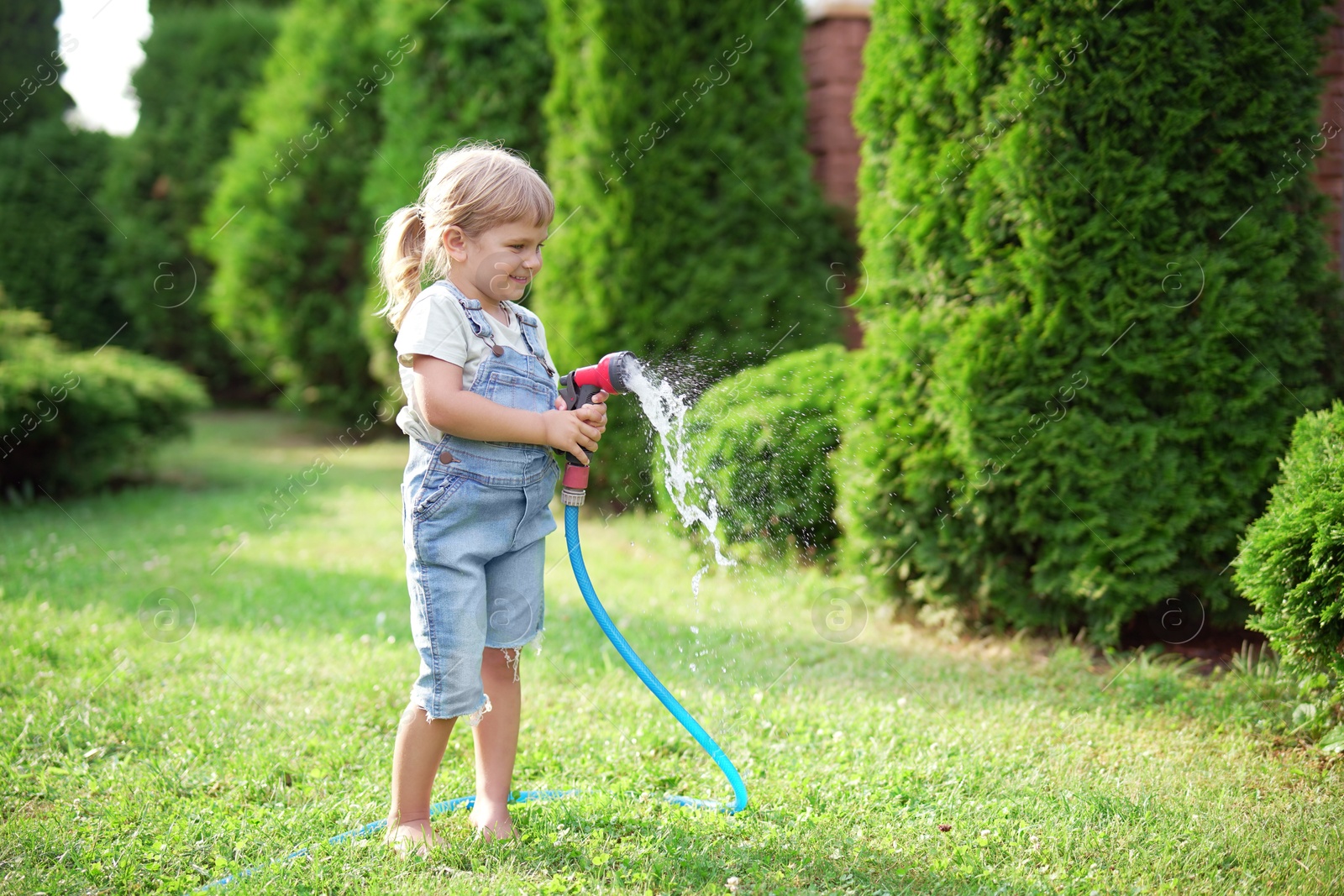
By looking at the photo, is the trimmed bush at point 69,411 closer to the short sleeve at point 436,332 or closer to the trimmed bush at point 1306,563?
the short sleeve at point 436,332

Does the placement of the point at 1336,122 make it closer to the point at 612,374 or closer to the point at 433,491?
the point at 612,374

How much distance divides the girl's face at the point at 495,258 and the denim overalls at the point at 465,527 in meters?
0.06

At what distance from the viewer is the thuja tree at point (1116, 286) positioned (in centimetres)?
363

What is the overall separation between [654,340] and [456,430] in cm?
Answer: 372

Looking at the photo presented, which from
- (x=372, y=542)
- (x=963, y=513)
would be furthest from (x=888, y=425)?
(x=372, y=542)

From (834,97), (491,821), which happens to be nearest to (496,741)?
(491,821)

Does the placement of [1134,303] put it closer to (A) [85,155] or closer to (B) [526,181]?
(B) [526,181]

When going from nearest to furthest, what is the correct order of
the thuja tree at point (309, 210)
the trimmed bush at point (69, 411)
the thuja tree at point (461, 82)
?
the trimmed bush at point (69, 411)
the thuja tree at point (461, 82)
the thuja tree at point (309, 210)

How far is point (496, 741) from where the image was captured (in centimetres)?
259

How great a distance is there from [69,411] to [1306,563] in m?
7.11

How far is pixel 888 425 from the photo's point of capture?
425 cm

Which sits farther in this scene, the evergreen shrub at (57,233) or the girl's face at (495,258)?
the evergreen shrub at (57,233)

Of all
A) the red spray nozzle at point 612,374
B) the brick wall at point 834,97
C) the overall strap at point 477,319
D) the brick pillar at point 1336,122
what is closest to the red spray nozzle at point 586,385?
the red spray nozzle at point 612,374

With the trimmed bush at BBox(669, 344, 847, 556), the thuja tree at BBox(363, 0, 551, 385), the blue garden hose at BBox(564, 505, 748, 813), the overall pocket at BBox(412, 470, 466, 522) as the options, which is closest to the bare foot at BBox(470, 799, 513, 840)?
the blue garden hose at BBox(564, 505, 748, 813)
